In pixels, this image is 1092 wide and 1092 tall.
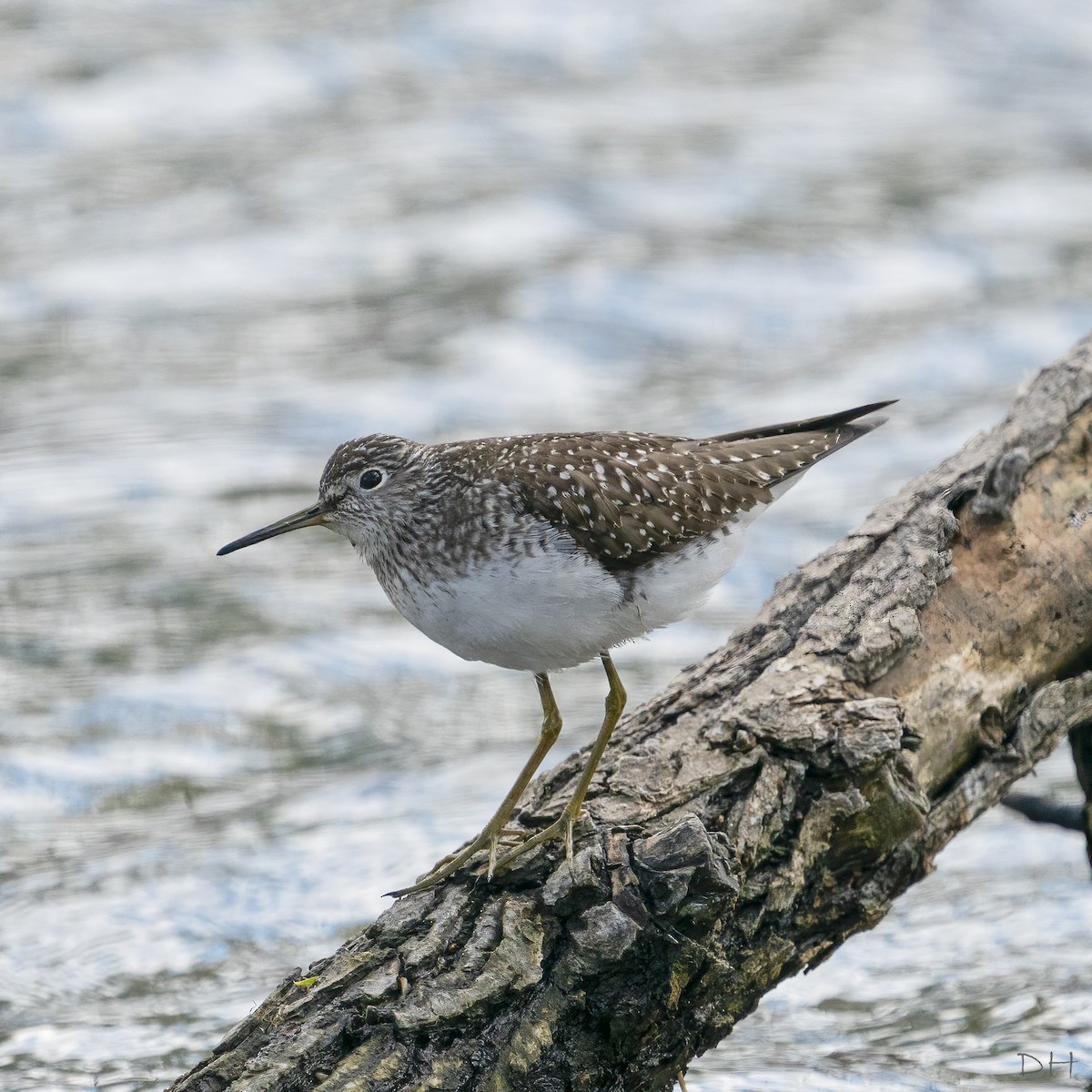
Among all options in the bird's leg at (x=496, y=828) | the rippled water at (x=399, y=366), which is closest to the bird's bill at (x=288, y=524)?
the bird's leg at (x=496, y=828)

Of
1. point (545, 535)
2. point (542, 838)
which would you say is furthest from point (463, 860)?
point (545, 535)

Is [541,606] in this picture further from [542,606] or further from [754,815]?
[754,815]

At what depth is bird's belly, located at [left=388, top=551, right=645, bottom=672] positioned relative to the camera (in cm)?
571

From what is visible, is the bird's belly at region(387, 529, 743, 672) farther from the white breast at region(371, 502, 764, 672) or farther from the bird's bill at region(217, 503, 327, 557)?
the bird's bill at region(217, 503, 327, 557)

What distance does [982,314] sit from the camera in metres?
14.7

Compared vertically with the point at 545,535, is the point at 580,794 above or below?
below

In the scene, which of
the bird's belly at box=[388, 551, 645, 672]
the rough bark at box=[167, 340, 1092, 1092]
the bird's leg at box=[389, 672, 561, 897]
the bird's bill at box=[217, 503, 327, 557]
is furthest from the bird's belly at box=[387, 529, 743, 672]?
the bird's bill at box=[217, 503, 327, 557]

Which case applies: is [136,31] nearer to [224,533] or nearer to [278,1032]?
[224,533]

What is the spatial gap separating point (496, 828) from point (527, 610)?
834 mm

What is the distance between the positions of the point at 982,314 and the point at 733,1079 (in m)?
9.66

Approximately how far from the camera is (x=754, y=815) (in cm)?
535

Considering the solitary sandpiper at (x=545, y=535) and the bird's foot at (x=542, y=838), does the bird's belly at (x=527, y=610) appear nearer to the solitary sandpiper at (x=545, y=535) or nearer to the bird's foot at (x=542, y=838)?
the solitary sandpiper at (x=545, y=535)

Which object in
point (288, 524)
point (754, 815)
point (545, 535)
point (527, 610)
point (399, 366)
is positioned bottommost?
point (399, 366)

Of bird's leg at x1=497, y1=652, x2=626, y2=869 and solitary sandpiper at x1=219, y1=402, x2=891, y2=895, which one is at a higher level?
solitary sandpiper at x1=219, y1=402, x2=891, y2=895
